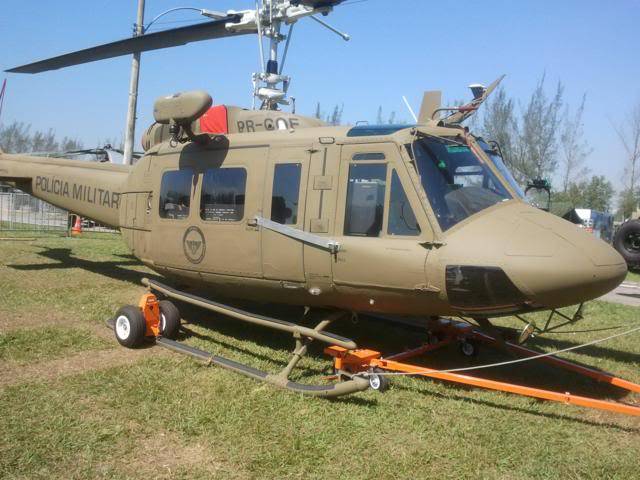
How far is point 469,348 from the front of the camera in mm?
6242

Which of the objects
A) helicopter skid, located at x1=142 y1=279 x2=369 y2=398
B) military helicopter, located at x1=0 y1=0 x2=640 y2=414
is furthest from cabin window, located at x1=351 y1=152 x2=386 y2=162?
helicopter skid, located at x1=142 y1=279 x2=369 y2=398

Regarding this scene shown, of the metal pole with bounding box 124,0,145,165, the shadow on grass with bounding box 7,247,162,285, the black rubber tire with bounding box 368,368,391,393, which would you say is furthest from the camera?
the metal pole with bounding box 124,0,145,165

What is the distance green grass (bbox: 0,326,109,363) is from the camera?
18.3ft

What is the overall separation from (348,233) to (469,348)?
2.32 m

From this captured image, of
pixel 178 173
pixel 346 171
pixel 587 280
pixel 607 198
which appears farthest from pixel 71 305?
pixel 607 198

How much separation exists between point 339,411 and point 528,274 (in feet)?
6.40

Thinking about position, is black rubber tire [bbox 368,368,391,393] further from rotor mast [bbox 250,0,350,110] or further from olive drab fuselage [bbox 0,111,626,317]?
rotor mast [bbox 250,0,350,110]

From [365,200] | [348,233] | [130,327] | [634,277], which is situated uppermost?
[365,200]

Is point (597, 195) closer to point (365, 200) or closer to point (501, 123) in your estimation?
point (501, 123)

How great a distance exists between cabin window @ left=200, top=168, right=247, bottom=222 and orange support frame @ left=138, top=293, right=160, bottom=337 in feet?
3.98

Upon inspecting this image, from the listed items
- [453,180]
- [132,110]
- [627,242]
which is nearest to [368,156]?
[453,180]

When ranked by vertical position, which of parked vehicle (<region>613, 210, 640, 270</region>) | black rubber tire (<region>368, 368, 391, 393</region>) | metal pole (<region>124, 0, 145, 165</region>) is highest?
metal pole (<region>124, 0, 145, 165</region>)

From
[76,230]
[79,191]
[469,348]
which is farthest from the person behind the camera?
[76,230]

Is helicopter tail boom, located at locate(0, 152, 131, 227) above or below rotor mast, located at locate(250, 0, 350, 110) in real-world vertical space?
below
